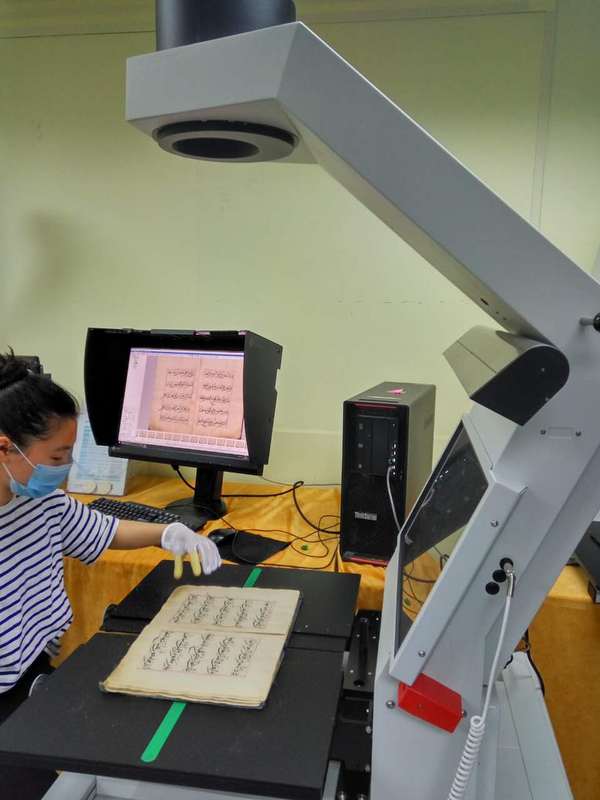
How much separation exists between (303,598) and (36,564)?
562 millimetres

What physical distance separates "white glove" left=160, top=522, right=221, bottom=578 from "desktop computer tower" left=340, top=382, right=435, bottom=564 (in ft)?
1.33

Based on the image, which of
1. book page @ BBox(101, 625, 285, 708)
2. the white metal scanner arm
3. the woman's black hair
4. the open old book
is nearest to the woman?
the woman's black hair

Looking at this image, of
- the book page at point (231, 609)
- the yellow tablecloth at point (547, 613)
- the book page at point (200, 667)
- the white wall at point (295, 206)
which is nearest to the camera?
the book page at point (200, 667)

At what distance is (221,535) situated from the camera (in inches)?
62.4

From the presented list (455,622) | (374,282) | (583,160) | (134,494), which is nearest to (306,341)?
(374,282)

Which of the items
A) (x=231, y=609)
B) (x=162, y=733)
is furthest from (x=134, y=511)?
(x=162, y=733)

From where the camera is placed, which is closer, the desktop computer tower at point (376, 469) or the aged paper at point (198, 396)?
the desktop computer tower at point (376, 469)

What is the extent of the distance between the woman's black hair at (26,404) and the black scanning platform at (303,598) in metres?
0.37

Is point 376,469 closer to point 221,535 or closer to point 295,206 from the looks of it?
point 221,535

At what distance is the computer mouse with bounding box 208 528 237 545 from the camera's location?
1.57m

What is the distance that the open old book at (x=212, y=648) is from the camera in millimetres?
849

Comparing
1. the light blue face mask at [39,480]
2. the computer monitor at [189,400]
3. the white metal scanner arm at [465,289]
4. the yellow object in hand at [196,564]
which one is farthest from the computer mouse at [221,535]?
the white metal scanner arm at [465,289]

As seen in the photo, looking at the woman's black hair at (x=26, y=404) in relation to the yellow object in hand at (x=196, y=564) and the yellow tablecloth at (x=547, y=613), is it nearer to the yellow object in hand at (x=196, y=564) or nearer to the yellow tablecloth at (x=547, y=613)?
the yellow object in hand at (x=196, y=564)

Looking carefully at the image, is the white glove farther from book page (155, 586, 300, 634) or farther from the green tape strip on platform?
the green tape strip on platform
